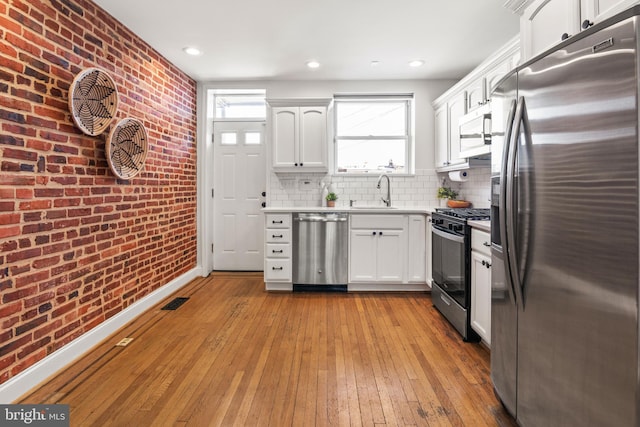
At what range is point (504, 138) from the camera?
1.59m

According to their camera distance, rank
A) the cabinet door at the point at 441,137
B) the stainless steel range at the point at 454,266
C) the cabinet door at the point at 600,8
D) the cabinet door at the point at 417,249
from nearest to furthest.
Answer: the cabinet door at the point at 600,8 < the stainless steel range at the point at 454,266 < the cabinet door at the point at 417,249 < the cabinet door at the point at 441,137

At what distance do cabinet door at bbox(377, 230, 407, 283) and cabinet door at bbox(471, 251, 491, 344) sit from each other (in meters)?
1.23

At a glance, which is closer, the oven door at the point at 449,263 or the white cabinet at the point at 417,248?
the oven door at the point at 449,263

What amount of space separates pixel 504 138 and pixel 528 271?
2.04 ft

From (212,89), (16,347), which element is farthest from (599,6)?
(212,89)

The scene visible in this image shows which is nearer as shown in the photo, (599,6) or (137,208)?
(599,6)

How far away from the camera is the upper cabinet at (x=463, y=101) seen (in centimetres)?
264

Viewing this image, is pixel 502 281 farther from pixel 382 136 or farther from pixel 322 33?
pixel 382 136

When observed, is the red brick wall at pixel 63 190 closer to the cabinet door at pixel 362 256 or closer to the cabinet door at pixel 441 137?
the cabinet door at pixel 362 256

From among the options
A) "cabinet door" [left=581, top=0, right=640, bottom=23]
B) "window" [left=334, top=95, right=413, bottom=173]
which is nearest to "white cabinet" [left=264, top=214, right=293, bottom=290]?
"window" [left=334, top=95, right=413, bottom=173]

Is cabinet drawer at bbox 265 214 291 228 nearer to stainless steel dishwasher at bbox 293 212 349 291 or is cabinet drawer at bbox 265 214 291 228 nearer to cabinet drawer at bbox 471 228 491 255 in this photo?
stainless steel dishwasher at bbox 293 212 349 291

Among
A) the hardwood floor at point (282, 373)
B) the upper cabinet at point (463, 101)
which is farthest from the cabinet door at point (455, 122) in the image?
the hardwood floor at point (282, 373)

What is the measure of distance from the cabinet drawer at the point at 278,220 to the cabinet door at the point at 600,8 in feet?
9.56

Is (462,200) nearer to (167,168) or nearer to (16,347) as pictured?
(167,168)
